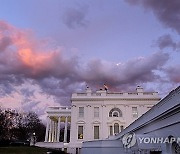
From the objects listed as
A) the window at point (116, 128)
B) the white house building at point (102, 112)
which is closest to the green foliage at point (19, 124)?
the white house building at point (102, 112)

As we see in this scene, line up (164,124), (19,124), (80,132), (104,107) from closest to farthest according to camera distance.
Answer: (164,124), (80,132), (104,107), (19,124)

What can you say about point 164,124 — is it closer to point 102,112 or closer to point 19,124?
point 102,112

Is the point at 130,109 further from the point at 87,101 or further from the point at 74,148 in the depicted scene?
the point at 74,148

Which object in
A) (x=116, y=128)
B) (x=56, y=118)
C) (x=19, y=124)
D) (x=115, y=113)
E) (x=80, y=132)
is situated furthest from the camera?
(x=19, y=124)

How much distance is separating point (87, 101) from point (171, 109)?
45661 mm

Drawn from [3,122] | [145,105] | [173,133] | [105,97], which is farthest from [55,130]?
[173,133]

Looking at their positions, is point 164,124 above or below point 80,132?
below

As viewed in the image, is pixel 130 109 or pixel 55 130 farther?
pixel 55 130

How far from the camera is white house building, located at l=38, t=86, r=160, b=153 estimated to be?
53.8 m

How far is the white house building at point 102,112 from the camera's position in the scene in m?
53.8

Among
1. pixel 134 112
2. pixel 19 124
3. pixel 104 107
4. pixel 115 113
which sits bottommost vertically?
pixel 19 124

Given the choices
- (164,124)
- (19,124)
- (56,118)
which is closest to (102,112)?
(56,118)

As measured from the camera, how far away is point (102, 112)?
55.2 metres

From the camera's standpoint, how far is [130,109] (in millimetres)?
55094
